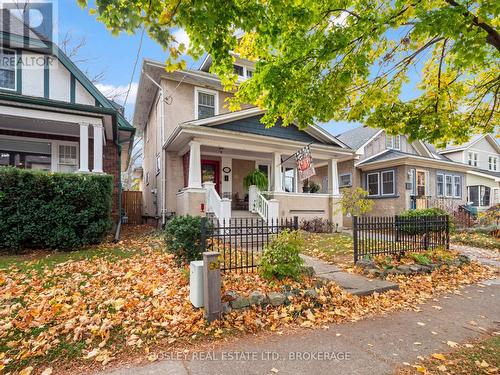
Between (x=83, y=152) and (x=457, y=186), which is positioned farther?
(x=457, y=186)

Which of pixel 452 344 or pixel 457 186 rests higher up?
pixel 457 186

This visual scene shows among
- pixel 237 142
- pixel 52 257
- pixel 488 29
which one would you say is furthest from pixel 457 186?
pixel 52 257

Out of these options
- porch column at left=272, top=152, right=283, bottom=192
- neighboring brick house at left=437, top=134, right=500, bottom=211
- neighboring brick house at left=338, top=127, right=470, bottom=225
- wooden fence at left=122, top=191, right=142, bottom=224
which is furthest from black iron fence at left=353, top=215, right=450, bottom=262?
neighboring brick house at left=437, top=134, right=500, bottom=211

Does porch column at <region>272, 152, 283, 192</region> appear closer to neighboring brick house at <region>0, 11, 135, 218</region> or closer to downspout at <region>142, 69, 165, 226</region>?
downspout at <region>142, 69, 165, 226</region>

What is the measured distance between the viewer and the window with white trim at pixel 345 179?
1911 centimetres

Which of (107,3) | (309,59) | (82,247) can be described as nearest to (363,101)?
(309,59)

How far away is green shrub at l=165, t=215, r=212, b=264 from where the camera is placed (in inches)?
222

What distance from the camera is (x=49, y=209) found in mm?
7512

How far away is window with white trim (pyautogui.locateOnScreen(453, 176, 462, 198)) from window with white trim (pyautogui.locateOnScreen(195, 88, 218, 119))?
17954 millimetres

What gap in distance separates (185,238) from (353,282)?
362cm

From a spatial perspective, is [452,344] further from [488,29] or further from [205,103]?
[205,103]

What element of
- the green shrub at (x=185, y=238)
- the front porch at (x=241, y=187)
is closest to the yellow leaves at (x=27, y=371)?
the green shrub at (x=185, y=238)

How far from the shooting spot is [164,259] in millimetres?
6734

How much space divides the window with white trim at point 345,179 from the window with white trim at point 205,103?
1067 cm
